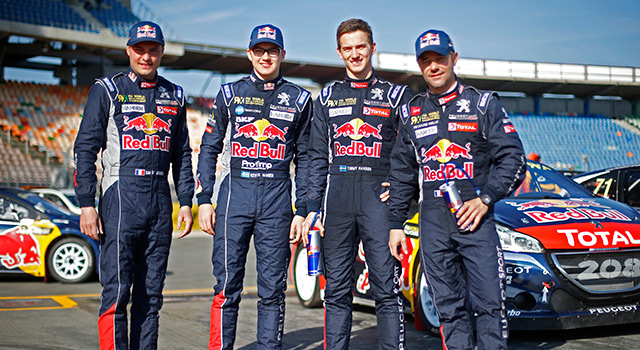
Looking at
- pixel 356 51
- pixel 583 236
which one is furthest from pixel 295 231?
pixel 583 236

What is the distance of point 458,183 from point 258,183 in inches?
50.0

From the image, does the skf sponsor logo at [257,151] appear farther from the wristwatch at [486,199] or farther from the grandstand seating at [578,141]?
the grandstand seating at [578,141]

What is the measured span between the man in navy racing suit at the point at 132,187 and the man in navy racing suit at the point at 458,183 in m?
1.53

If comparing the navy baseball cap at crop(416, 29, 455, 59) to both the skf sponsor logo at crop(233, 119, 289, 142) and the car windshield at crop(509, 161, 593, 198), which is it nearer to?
the skf sponsor logo at crop(233, 119, 289, 142)

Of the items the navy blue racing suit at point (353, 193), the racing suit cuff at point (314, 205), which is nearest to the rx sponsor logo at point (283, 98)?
the navy blue racing suit at point (353, 193)

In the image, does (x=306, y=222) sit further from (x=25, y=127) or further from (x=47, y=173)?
(x=25, y=127)

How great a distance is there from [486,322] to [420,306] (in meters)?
1.95

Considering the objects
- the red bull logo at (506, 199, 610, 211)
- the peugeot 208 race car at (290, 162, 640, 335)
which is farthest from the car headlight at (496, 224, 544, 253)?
the red bull logo at (506, 199, 610, 211)

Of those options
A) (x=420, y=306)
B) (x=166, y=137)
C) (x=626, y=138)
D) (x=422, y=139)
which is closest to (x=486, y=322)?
(x=422, y=139)

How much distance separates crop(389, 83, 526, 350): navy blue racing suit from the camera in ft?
11.9

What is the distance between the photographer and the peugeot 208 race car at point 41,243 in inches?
349

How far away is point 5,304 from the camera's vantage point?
7156 millimetres

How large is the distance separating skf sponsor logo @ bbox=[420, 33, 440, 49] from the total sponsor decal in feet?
6.47

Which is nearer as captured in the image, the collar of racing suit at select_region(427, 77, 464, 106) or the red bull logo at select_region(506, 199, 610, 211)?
the collar of racing suit at select_region(427, 77, 464, 106)
